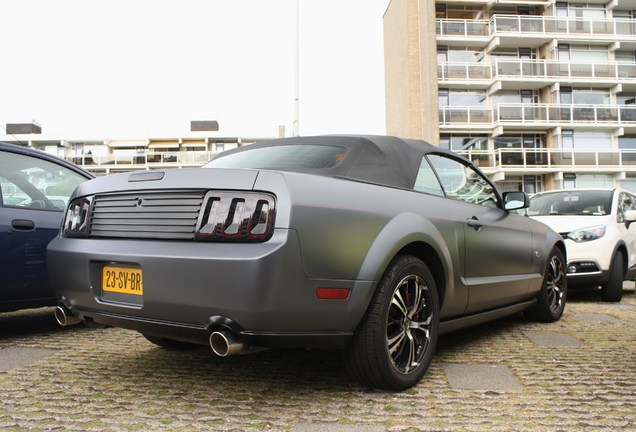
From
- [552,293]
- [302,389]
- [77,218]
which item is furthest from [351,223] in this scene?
[552,293]

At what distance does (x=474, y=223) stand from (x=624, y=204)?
4970 mm

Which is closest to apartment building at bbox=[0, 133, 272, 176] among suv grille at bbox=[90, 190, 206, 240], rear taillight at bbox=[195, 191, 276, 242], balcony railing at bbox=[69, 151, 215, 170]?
balcony railing at bbox=[69, 151, 215, 170]

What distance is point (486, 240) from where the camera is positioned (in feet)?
12.2

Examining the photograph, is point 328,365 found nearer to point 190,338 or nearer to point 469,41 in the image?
point 190,338

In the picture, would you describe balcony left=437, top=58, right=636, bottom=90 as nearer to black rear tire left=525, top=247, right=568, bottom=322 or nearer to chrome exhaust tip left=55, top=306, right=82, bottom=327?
black rear tire left=525, top=247, right=568, bottom=322

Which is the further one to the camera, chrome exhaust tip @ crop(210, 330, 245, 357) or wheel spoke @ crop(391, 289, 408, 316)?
wheel spoke @ crop(391, 289, 408, 316)

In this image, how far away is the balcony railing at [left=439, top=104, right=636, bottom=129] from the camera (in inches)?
1280

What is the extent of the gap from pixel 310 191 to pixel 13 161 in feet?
9.77

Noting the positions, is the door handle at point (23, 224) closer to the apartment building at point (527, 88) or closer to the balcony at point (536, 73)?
the apartment building at point (527, 88)

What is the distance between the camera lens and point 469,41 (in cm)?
3316

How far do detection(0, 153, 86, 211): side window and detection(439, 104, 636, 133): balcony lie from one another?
2994cm

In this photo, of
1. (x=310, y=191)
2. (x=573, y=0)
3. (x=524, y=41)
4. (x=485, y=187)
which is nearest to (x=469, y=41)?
(x=524, y=41)

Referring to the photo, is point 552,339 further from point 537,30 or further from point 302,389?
point 537,30

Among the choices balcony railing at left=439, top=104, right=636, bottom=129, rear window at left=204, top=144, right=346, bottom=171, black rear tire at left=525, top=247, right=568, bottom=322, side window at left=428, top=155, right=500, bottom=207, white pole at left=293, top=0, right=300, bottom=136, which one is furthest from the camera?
balcony railing at left=439, top=104, right=636, bottom=129
